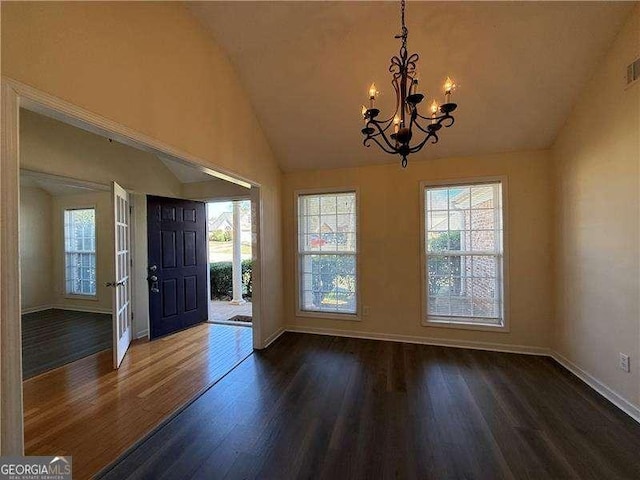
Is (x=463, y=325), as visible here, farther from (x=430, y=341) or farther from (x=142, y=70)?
(x=142, y=70)

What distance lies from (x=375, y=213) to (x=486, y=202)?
136cm

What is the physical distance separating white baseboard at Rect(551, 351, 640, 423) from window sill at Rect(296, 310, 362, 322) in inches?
88.2

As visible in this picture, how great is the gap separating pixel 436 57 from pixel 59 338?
5792mm

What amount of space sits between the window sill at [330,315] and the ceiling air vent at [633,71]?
3.40 m

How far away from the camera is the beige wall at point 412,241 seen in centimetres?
318

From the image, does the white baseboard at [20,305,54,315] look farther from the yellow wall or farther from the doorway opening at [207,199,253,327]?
the yellow wall

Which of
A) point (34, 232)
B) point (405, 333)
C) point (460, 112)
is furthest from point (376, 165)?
point (34, 232)

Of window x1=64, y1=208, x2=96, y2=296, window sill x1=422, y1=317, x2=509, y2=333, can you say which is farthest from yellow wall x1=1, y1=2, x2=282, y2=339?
window x1=64, y1=208, x2=96, y2=296

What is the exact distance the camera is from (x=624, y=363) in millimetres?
2141

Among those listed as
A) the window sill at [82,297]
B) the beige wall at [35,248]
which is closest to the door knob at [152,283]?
the window sill at [82,297]

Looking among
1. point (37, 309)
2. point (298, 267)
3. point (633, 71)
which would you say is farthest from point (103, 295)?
point (633, 71)

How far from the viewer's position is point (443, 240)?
138 inches

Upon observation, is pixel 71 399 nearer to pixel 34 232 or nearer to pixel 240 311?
pixel 240 311

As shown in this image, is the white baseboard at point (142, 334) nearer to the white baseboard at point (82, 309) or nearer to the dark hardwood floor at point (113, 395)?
the dark hardwood floor at point (113, 395)
